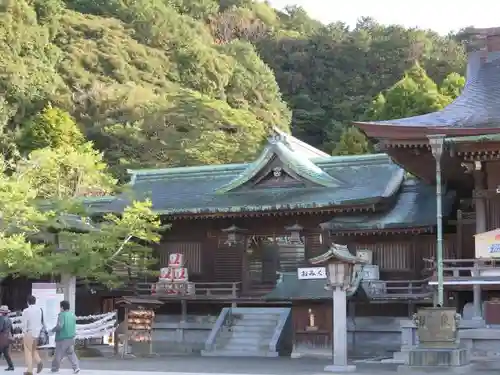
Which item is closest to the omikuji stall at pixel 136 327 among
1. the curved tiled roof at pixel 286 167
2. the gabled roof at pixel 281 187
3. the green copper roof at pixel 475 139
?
the gabled roof at pixel 281 187

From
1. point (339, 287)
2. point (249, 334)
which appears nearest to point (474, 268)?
point (339, 287)

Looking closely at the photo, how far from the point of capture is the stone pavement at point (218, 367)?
57.0 ft

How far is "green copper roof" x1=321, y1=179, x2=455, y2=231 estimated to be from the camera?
24.0m

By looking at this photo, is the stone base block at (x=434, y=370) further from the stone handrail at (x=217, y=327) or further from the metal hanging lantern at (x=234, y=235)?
the metal hanging lantern at (x=234, y=235)

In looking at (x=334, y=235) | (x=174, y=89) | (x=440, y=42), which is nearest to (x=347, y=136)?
(x=174, y=89)

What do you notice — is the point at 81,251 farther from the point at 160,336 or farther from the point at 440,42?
the point at 440,42

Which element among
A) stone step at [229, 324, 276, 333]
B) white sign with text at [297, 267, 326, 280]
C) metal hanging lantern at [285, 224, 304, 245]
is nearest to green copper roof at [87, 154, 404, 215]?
metal hanging lantern at [285, 224, 304, 245]

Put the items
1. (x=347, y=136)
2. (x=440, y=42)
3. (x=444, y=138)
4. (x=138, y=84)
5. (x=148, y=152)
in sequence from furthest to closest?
(x=440, y=42), (x=138, y=84), (x=347, y=136), (x=148, y=152), (x=444, y=138)

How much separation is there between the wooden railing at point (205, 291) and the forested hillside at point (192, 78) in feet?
23.6

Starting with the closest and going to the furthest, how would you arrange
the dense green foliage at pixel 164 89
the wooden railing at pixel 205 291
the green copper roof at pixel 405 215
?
the green copper roof at pixel 405 215 → the wooden railing at pixel 205 291 → the dense green foliage at pixel 164 89

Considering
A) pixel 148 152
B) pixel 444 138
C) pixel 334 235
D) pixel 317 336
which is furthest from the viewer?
pixel 148 152

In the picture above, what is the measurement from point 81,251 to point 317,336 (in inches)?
291

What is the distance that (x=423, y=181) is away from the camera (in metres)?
25.8

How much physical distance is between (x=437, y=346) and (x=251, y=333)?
9.15m
